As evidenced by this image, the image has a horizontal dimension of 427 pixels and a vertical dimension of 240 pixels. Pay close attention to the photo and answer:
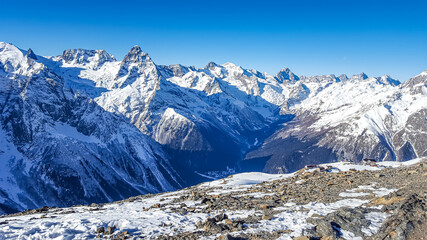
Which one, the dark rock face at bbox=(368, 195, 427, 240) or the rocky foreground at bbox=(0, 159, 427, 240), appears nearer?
the dark rock face at bbox=(368, 195, 427, 240)

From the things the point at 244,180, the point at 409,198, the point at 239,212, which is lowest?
the point at 244,180

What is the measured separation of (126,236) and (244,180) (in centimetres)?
5211

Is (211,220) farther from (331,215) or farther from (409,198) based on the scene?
(409,198)

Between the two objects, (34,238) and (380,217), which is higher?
(380,217)

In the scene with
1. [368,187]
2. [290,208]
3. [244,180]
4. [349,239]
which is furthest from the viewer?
[244,180]

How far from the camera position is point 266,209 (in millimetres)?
35781

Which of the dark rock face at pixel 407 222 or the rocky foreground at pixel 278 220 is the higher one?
the dark rock face at pixel 407 222

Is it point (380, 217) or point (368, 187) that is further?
point (368, 187)

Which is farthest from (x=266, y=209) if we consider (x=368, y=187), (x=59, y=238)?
(x=59, y=238)

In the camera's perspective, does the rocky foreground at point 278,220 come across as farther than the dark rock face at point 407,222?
Yes

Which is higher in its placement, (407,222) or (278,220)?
(407,222)

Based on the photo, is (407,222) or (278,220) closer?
(407,222)

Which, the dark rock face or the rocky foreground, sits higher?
the dark rock face

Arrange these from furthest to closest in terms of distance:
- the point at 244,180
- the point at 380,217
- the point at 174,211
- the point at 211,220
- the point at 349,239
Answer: the point at 244,180 < the point at 174,211 < the point at 211,220 < the point at 380,217 < the point at 349,239
